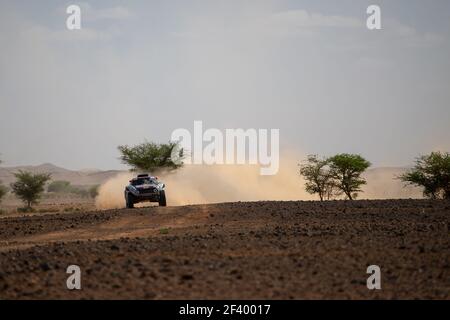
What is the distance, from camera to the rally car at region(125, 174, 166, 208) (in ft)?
109

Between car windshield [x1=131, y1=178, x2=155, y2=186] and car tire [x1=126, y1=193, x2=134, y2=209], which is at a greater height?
car windshield [x1=131, y1=178, x2=155, y2=186]

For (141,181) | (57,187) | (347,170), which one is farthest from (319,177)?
(57,187)

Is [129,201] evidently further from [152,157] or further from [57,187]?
[57,187]

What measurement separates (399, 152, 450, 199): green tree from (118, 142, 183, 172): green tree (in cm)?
2021

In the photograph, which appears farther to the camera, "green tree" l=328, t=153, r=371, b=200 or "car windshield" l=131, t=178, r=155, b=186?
"green tree" l=328, t=153, r=371, b=200

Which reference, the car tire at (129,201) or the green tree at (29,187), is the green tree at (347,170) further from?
the green tree at (29,187)

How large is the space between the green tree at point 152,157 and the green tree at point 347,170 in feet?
46.9

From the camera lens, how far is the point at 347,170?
4894 cm

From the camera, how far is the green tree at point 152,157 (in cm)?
5312

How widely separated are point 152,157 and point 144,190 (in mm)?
20440

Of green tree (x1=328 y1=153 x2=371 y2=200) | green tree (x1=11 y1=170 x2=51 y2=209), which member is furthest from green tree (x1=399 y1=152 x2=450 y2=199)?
green tree (x1=11 y1=170 x2=51 y2=209)

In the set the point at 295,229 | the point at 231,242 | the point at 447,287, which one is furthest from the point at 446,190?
the point at 447,287

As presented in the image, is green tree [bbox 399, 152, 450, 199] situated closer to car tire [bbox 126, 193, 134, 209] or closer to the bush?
car tire [bbox 126, 193, 134, 209]

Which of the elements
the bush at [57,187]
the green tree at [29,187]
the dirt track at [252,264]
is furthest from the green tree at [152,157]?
the bush at [57,187]
